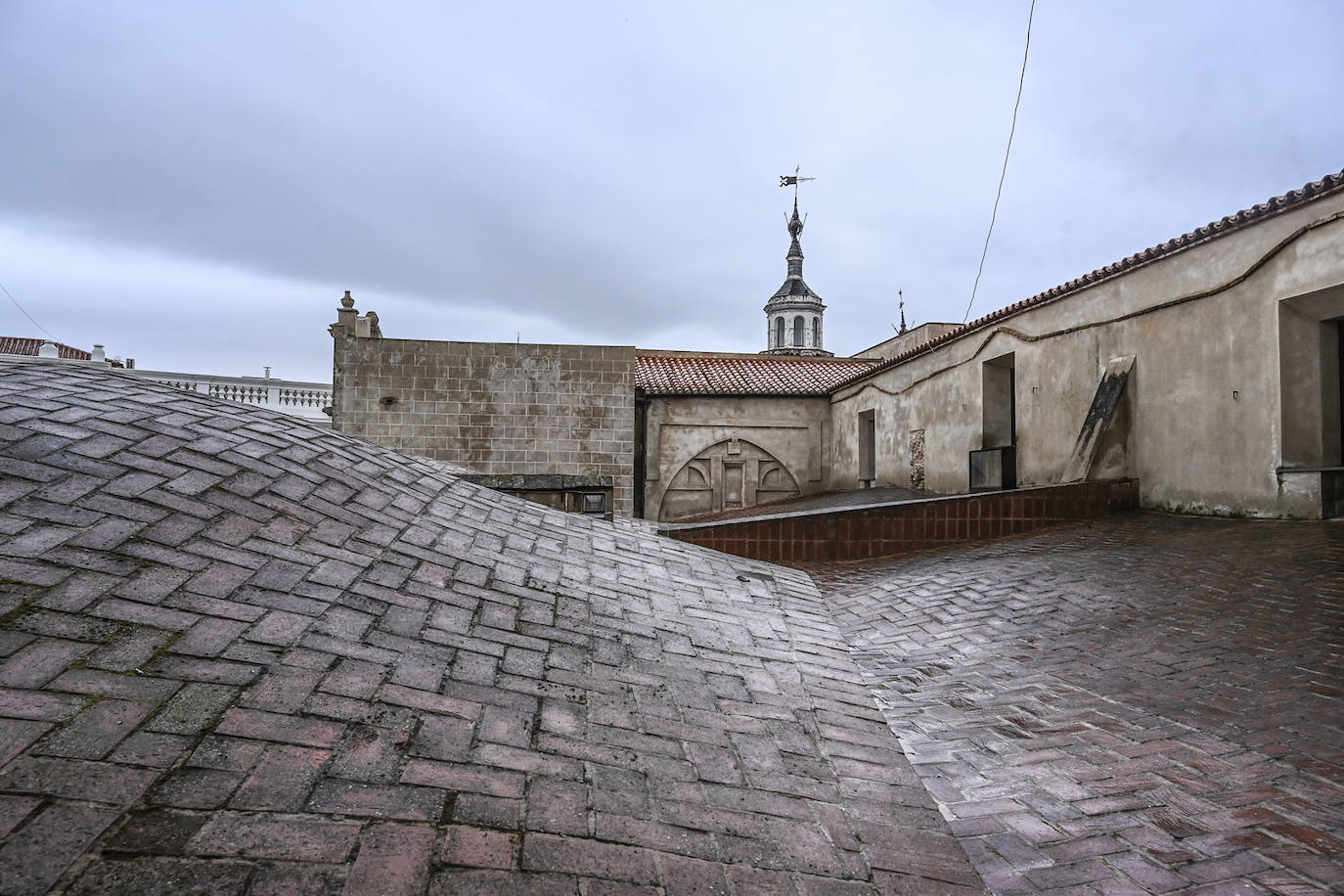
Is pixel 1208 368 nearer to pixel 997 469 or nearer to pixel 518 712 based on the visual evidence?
pixel 997 469

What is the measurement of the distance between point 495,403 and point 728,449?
628 cm

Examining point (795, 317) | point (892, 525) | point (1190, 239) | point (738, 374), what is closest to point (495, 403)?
point (738, 374)

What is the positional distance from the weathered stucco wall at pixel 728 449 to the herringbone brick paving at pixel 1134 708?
1188 centimetres

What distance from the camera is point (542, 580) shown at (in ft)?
13.6

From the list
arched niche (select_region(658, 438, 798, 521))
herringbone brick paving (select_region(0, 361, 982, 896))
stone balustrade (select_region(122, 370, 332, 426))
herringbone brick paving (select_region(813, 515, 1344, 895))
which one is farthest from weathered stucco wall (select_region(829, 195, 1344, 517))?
stone balustrade (select_region(122, 370, 332, 426))

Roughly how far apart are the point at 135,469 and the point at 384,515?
1.26 metres

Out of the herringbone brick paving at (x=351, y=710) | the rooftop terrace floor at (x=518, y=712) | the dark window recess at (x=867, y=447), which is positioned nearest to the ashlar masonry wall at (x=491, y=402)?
the dark window recess at (x=867, y=447)

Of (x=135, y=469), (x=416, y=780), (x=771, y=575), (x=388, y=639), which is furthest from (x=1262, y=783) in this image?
(x=135, y=469)

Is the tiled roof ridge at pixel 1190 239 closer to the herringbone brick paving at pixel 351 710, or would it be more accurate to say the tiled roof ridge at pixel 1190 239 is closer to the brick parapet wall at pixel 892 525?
the brick parapet wall at pixel 892 525

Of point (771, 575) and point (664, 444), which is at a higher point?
point (664, 444)

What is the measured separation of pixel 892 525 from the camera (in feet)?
26.4

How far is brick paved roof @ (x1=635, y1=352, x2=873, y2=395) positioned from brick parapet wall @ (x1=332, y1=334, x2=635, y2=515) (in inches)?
105

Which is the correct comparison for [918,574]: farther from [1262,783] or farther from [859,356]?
[859,356]

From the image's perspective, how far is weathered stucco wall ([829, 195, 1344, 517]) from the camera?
6.98m
